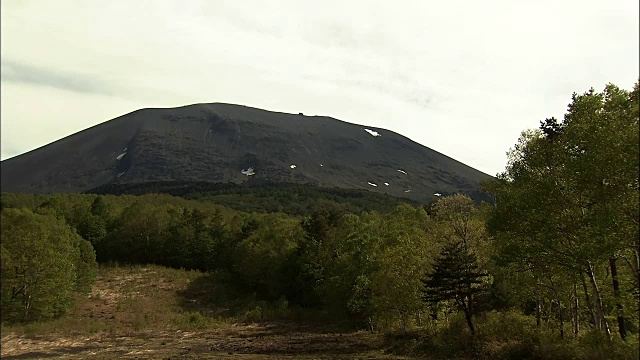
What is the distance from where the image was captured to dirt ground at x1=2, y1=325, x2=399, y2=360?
41031mm

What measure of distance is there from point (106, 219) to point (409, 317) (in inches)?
3961

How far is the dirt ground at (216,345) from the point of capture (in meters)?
41.0

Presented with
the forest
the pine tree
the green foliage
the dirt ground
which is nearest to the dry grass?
the dirt ground

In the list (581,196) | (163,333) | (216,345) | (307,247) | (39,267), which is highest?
(581,196)

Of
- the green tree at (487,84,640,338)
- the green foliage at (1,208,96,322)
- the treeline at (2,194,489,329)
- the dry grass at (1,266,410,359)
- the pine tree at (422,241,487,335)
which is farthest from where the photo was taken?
the treeline at (2,194,489,329)

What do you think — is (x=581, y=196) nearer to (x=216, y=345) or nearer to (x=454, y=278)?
(x=454, y=278)

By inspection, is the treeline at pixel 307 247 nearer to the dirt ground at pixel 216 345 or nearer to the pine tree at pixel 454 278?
the pine tree at pixel 454 278

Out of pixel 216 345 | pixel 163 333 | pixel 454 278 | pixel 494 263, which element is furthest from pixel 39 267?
pixel 494 263

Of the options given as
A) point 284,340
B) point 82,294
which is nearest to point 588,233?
point 284,340

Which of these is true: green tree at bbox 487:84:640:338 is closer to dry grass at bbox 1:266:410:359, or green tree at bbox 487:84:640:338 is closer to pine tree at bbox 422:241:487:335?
pine tree at bbox 422:241:487:335

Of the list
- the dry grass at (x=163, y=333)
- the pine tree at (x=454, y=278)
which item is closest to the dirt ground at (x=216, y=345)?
the dry grass at (x=163, y=333)

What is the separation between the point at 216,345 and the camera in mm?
51531

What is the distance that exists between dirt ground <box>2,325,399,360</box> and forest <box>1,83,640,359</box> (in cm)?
402

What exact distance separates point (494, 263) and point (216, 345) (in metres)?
33.7
